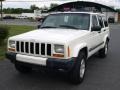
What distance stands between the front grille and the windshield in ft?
5.03

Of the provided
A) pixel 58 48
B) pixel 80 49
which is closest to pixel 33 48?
pixel 58 48

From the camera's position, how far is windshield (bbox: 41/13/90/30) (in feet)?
22.9

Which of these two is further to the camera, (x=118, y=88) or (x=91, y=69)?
(x=91, y=69)

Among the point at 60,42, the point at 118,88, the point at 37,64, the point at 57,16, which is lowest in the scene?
the point at 118,88

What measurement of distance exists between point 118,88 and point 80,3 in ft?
20.4

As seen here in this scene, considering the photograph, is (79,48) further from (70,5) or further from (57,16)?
(70,5)

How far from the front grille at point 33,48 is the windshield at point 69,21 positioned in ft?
5.03

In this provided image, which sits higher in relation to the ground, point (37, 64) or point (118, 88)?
point (37, 64)

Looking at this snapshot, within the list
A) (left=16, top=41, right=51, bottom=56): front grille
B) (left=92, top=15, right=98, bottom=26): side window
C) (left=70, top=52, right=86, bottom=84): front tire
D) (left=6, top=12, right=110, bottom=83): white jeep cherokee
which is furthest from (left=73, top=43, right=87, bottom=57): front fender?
(left=92, top=15, right=98, bottom=26): side window

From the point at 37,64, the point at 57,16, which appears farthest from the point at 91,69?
the point at 37,64

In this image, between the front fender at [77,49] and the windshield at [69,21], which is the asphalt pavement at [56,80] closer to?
the front fender at [77,49]

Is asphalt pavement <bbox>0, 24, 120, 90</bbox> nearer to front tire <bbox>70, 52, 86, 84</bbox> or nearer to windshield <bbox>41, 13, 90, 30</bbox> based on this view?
front tire <bbox>70, 52, 86, 84</bbox>

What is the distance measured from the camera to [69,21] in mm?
7117

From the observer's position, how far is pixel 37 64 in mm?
5586
